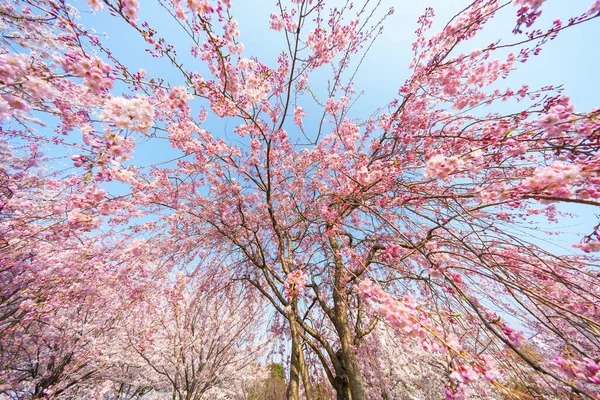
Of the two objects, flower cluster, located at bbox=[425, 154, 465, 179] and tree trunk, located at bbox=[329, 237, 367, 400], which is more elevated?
flower cluster, located at bbox=[425, 154, 465, 179]

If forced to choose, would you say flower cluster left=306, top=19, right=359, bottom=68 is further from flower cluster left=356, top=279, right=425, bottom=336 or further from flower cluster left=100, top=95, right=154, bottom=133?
flower cluster left=356, top=279, right=425, bottom=336

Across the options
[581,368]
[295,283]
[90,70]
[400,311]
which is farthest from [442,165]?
[90,70]

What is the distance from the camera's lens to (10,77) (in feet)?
4.25

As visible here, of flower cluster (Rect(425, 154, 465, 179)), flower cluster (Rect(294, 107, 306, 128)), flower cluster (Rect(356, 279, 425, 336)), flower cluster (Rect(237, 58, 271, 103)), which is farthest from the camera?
flower cluster (Rect(294, 107, 306, 128))

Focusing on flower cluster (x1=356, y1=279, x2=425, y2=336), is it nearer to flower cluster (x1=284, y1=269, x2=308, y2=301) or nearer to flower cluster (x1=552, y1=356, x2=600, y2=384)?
flower cluster (x1=552, y1=356, x2=600, y2=384)

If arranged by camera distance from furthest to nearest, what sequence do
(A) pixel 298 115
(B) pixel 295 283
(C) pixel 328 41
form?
(A) pixel 298 115 → (C) pixel 328 41 → (B) pixel 295 283

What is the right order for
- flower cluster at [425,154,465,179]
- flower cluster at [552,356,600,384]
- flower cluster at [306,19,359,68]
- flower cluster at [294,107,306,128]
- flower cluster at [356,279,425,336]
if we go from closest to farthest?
flower cluster at [552,356,600,384]
flower cluster at [356,279,425,336]
flower cluster at [425,154,465,179]
flower cluster at [306,19,359,68]
flower cluster at [294,107,306,128]

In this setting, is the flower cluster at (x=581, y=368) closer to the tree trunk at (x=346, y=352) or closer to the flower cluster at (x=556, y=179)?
the flower cluster at (x=556, y=179)

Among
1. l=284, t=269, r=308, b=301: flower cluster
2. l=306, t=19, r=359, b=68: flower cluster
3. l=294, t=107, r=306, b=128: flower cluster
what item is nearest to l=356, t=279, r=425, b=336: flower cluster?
l=284, t=269, r=308, b=301: flower cluster

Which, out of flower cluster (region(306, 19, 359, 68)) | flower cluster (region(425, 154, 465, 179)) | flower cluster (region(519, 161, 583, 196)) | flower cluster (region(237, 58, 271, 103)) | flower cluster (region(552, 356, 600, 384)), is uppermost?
flower cluster (region(306, 19, 359, 68))

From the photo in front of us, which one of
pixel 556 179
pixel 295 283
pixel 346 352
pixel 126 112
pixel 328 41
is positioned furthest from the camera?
pixel 346 352

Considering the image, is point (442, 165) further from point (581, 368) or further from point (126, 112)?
point (126, 112)

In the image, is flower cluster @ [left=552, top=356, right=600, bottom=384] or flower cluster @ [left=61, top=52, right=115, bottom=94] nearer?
flower cluster @ [left=552, top=356, right=600, bottom=384]

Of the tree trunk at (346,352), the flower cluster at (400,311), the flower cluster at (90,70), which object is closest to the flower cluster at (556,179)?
the flower cluster at (400,311)
